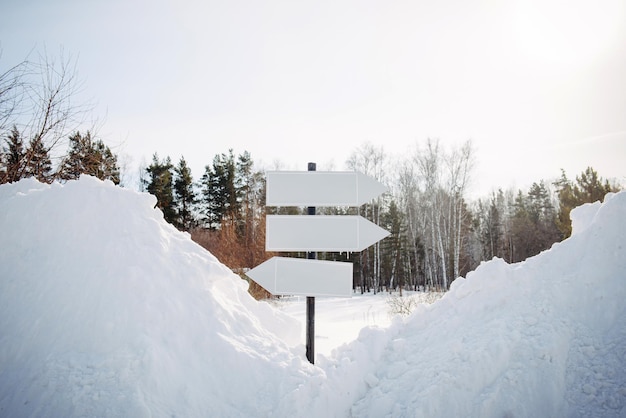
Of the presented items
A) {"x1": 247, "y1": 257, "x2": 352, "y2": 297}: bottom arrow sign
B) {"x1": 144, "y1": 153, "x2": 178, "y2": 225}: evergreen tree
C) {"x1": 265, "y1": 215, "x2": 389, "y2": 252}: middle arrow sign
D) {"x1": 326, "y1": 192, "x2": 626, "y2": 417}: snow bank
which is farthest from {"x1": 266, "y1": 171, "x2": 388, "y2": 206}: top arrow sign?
{"x1": 144, "y1": 153, "x2": 178, "y2": 225}: evergreen tree

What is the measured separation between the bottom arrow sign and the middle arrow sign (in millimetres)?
203

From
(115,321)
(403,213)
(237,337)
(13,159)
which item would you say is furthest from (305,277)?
(403,213)

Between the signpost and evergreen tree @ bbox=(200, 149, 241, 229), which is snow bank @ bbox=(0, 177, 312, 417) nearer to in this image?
the signpost

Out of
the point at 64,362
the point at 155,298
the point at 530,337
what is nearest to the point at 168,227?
the point at 155,298

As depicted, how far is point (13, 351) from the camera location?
312 cm

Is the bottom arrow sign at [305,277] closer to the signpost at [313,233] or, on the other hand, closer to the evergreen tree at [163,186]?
the signpost at [313,233]

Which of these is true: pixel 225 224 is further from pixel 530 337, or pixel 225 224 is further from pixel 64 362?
pixel 530 337

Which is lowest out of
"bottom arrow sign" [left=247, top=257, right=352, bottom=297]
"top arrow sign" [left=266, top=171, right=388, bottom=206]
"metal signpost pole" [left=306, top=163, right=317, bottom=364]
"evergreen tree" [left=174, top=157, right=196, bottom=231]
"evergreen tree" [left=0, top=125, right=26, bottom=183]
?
"metal signpost pole" [left=306, top=163, right=317, bottom=364]

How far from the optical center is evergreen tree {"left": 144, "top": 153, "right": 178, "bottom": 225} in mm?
24358

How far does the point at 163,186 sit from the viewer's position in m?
24.6

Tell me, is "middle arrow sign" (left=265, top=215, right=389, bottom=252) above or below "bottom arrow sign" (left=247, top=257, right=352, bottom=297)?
above

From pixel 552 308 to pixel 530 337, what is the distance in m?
0.43

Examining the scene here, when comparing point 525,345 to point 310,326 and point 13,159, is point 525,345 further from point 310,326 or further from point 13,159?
point 13,159

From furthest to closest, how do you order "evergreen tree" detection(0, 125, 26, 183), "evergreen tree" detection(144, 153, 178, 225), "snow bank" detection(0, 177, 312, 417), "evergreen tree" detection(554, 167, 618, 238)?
"evergreen tree" detection(144, 153, 178, 225) < "evergreen tree" detection(554, 167, 618, 238) < "evergreen tree" detection(0, 125, 26, 183) < "snow bank" detection(0, 177, 312, 417)
